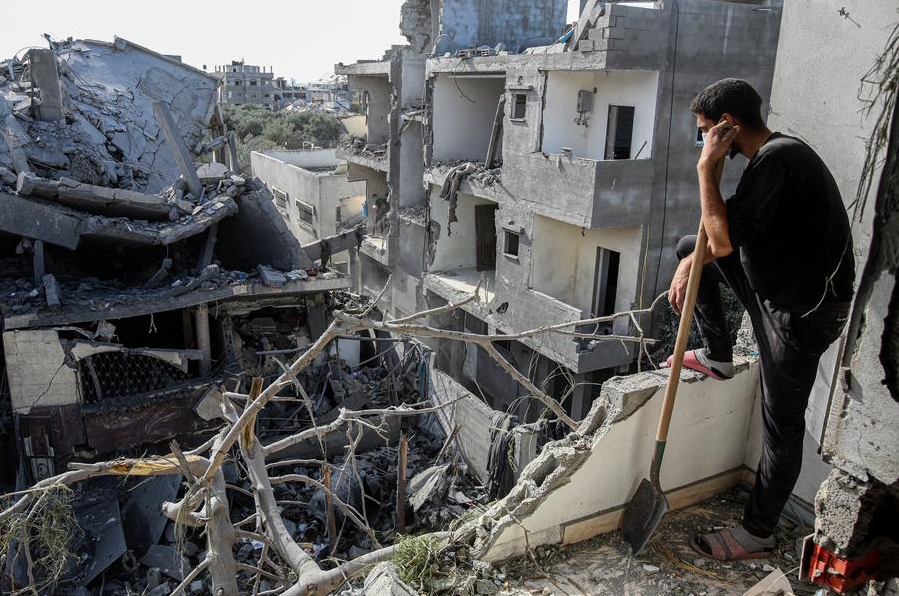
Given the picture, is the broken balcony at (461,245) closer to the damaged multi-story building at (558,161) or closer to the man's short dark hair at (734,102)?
the damaged multi-story building at (558,161)

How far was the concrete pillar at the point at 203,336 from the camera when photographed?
1225 centimetres

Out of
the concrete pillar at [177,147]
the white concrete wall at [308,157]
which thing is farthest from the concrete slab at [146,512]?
the white concrete wall at [308,157]

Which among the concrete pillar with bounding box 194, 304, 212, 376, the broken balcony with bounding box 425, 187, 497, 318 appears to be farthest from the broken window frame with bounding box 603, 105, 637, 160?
the concrete pillar with bounding box 194, 304, 212, 376

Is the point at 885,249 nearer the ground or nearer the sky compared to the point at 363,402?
nearer the sky

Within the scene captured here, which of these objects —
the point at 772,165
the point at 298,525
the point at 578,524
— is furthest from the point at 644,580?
the point at 298,525

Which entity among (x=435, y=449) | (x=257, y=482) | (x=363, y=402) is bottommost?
(x=435, y=449)

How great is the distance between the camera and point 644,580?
4039 millimetres

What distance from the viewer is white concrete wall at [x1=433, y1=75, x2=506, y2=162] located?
721 inches

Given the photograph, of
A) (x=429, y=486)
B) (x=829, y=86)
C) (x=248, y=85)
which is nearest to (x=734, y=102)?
(x=829, y=86)

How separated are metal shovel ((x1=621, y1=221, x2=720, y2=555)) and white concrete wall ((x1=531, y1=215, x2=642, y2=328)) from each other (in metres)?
10.1

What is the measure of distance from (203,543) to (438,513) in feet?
12.2

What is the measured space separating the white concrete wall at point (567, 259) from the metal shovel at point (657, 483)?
10131 mm

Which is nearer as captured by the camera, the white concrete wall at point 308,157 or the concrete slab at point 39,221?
the concrete slab at point 39,221

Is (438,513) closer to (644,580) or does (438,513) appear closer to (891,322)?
(644,580)
